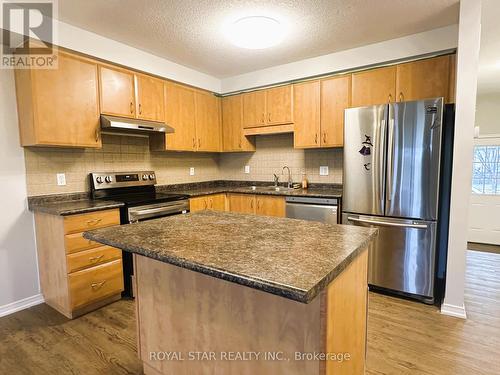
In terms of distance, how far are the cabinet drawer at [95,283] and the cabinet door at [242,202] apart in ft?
5.15

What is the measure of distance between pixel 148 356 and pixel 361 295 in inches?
48.5

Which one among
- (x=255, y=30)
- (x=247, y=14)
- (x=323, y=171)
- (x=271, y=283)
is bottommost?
(x=271, y=283)

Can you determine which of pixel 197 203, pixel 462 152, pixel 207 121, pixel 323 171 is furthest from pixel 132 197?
pixel 462 152

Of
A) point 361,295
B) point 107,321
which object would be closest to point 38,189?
point 107,321

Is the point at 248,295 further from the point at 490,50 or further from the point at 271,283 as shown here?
the point at 490,50

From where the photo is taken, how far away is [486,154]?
4.48m

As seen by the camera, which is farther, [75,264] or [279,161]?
[279,161]

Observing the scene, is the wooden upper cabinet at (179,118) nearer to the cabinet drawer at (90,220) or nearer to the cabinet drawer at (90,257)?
the cabinet drawer at (90,220)

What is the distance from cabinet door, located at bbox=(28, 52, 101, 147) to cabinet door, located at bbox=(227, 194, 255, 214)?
1.70m

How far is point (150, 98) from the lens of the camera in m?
3.19

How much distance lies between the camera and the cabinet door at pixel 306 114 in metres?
3.37

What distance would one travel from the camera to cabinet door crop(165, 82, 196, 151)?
11.2ft

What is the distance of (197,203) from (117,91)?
57.2 inches

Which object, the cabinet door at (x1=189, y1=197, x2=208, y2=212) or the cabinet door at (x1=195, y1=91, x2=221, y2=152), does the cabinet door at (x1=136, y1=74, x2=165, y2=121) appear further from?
the cabinet door at (x1=189, y1=197, x2=208, y2=212)
